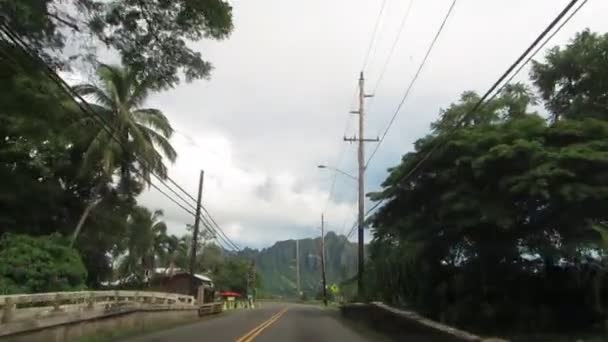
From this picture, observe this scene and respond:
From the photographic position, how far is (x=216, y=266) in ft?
291

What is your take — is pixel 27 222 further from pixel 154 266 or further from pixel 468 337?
pixel 154 266

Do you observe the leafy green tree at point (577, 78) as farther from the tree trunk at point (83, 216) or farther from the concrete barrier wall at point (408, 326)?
the tree trunk at point (83, 216)

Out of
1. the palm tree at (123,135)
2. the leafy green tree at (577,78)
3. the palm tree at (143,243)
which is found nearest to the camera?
the leafy green tree at (577,78)

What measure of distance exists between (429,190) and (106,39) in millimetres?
15511

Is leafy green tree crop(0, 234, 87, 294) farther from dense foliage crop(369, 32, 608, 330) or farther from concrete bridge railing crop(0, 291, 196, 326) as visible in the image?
dense foliage crop(369, 32, 608, 330)

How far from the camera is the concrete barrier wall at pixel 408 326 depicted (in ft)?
43.1

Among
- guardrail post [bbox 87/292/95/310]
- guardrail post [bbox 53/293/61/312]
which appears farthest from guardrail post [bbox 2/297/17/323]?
guardrail post [bbox 87/292/95/310]

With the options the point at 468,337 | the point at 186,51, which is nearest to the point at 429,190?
the point at 468,337

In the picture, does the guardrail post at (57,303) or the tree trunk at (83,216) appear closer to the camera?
the guardrail post at (57,303)

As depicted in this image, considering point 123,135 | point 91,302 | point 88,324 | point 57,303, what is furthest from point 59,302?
point 123,135

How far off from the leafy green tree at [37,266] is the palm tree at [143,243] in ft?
38.6

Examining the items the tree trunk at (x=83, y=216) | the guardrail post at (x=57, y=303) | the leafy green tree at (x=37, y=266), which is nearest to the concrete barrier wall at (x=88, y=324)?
the guardrail post at (x=57, y=303)

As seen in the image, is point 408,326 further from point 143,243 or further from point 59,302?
point 143,243

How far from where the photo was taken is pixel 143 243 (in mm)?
51531
